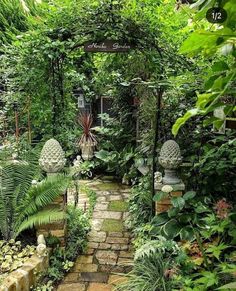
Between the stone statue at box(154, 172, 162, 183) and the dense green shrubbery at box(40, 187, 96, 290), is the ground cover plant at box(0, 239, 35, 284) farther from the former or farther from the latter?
the stone statue at box(154, 172, 162, 183)

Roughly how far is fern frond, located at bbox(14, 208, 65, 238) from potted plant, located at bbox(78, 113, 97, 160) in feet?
10.5

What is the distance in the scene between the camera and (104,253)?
309 cm

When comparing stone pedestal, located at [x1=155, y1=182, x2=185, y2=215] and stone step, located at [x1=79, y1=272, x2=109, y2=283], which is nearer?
stone step, located at [x1=79, y1=272, x2=109, y2=283]

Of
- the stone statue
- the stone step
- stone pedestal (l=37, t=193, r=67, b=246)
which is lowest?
the stone step

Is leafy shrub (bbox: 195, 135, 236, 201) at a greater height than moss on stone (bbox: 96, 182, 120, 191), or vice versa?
leafy shrub (bbox: 195, 135, 236, 201)

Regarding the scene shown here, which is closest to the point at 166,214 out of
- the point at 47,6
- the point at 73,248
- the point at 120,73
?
the point at 73,248

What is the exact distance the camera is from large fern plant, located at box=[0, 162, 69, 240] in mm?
2635

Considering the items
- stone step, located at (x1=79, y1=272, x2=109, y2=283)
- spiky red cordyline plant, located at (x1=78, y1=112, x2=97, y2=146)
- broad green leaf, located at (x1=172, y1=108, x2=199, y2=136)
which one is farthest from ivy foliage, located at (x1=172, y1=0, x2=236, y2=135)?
spiky red cordyline plant, located at (x1=78, y1=112, x2=97, y2=146)

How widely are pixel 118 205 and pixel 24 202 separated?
196 cm

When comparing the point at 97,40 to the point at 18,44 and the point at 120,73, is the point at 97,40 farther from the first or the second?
A: the point at 120,73

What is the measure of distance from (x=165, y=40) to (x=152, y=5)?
13.5 inches

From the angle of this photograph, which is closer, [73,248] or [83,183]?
[73,248]

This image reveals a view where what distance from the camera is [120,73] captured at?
4.62 m

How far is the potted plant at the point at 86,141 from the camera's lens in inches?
233
